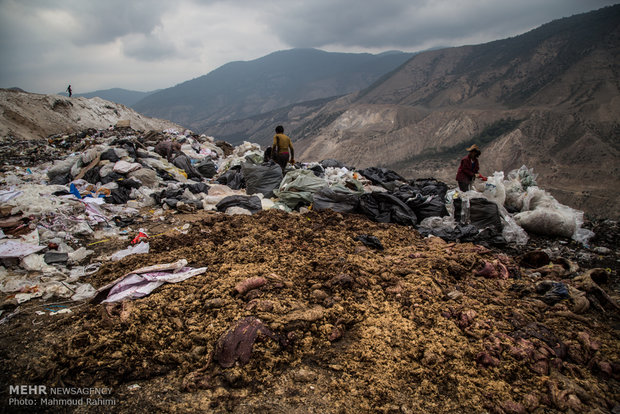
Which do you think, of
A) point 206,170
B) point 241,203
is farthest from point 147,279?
point 206,170

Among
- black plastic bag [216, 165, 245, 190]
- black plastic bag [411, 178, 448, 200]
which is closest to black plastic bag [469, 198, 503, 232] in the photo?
black plastic bag [411, 178, 448, 200]

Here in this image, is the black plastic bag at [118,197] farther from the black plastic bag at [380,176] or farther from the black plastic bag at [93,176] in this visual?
the black plastic bag at [380,176]

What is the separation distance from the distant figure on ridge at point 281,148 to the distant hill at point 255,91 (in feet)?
316

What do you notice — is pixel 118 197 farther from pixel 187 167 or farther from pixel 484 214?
pixel 484 214

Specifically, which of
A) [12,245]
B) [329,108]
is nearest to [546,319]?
[12,245]

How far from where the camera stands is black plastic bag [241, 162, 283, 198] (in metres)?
5.65

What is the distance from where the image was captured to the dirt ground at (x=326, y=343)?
1.60 m

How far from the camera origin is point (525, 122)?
98.9ft

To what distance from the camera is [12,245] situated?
2945mm

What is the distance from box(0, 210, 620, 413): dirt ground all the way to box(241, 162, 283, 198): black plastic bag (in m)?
2.86

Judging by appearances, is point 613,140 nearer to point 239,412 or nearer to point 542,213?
point 542,213

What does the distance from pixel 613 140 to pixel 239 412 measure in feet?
114

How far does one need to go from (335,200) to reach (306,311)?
2811 millimetres

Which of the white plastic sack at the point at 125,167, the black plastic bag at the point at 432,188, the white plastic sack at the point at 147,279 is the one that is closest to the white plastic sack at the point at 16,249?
the white plastic sack at the point at 147,279
